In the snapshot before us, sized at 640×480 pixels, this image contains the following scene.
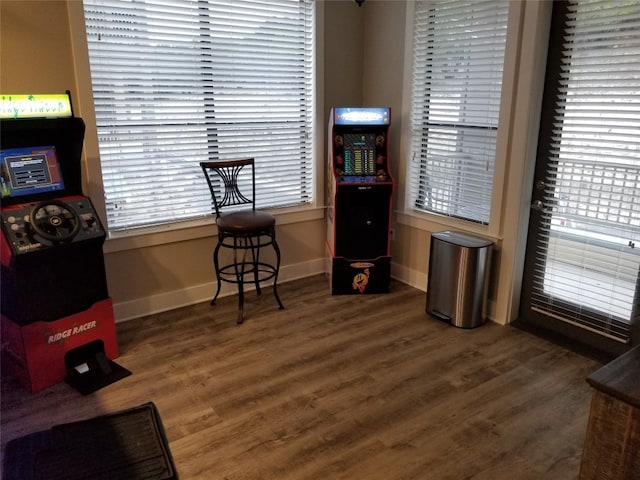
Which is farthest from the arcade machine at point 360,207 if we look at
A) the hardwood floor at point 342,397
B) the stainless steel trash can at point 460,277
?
the stainless steel trash can at point 460,277

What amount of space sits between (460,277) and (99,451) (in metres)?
2.43

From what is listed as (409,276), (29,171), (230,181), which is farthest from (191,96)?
(409,276)

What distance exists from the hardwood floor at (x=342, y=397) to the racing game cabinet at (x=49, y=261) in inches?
7.2

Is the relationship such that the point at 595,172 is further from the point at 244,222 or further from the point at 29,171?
the point at 29,171

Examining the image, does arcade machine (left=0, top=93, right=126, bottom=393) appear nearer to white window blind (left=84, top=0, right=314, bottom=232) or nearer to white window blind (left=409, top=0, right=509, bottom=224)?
white window blind (left=84, top=0, right=314, bottom=232)

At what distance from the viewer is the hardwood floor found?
2.31m

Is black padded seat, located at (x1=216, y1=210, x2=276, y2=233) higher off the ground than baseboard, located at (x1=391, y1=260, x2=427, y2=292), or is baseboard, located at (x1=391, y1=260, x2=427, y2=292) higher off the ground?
black padded seat, located at (x1=216, y1=210, x2=276, y2=233)

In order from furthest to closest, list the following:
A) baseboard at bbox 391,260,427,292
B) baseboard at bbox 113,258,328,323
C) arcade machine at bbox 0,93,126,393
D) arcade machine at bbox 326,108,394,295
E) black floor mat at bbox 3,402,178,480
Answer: baseboard at bbox 391,260,427,292, arcade machine at bbox 326,108,394,295, baseboard at bbox 113,258,328,323, arcade machine at bbox 0,93,126,393, black floor mat at bbox 3,402,178,480

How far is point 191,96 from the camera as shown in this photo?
3.68m

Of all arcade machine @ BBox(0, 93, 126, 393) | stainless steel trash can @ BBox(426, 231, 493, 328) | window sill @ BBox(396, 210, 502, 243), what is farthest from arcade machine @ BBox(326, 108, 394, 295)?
arcade machine @ BBox(0, 93, 126, 393)

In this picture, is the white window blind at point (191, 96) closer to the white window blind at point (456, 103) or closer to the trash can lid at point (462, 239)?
the white window blind at point (456, 103)

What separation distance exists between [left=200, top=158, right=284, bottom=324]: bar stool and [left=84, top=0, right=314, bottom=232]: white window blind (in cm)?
13

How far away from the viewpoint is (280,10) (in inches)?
156

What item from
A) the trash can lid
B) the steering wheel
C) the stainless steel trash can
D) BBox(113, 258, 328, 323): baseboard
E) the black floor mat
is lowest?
the black floor mat
